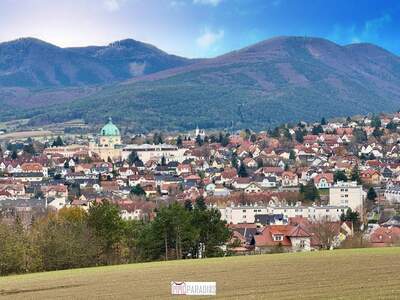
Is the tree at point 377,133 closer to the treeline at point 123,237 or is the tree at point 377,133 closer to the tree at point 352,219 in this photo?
the tree at point 352,219

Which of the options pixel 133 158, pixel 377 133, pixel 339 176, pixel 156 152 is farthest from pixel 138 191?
pixel 156 152

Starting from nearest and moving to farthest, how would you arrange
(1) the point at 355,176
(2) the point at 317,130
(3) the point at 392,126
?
(1) the point at 355,176
(3) the point at 392,126
(2) the point at 317,130

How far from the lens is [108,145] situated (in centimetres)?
17350

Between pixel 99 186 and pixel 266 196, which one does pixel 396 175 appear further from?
pixel 99 186

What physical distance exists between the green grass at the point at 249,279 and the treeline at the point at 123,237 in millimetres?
5874

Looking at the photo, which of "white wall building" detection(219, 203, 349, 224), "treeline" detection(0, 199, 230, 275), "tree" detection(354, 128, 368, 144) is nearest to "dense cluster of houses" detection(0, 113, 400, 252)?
"white wall building" detection(219, 203, 349, 224)

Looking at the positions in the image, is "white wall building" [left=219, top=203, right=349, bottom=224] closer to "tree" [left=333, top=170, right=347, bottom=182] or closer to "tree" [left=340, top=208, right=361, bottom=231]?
"tree" [left=340, top=208, right=361, bottom=231]

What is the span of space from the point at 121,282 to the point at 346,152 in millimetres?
114873

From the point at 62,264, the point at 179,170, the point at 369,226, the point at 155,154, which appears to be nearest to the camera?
the point at 62,264

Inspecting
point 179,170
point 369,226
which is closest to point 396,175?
point 179,170

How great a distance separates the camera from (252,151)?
14988 centimetres

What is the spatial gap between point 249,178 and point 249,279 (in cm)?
8930

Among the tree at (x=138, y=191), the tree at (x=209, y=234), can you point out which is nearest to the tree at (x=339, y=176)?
the tree at (x=138, y=191)

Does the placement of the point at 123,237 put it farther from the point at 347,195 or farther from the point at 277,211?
the point at 347,195
